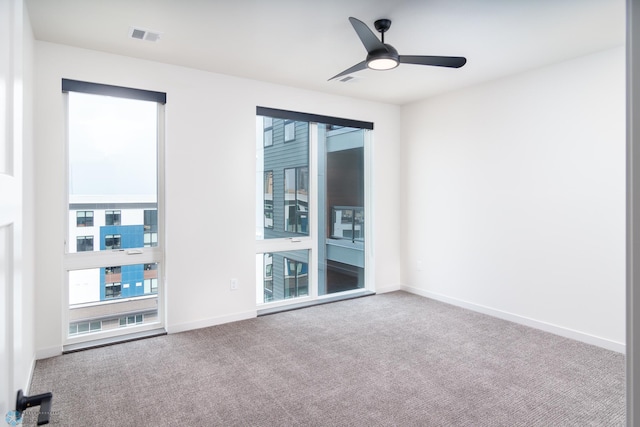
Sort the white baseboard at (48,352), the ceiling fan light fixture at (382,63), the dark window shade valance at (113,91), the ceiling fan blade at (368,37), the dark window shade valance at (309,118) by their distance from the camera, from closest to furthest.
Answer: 1. the ceiling fan blade at (368,37)
2. the ceiling fan light fixture at (382,63)
3. the white baseboard at (48,352)
4. the dark window shade valance at (113,91)
5. the dark window shade valance at (309,118)

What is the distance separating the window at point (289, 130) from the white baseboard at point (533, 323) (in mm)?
2708

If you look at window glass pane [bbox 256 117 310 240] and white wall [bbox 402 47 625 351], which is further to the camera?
window glass pane [bbox 256 117 310 240]

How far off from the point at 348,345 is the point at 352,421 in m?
1.18

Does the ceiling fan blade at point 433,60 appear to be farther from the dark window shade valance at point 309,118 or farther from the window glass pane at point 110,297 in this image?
the window glass pane at point 110,297

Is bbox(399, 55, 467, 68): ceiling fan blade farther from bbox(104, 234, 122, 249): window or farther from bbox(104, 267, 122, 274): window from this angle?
bbox(104, 267, 122, 274): window

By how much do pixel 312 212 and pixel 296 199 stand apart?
272mm

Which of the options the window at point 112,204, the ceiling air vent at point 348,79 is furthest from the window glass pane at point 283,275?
the ceiling air vent at point 348,79

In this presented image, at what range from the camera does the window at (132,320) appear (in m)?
3.78

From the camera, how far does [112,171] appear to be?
3.66m

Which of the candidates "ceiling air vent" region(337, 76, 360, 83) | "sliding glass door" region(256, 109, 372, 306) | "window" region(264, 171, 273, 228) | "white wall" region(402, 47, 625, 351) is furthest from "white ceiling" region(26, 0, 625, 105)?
"window" region(264, 171, 273, 228)

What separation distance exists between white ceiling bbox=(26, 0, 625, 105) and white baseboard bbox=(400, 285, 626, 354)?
2.61 m

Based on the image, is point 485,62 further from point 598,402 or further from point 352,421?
point 352,421

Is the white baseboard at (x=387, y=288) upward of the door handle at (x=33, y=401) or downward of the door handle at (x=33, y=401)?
downward

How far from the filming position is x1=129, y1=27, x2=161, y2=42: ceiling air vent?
3025 millimetres
